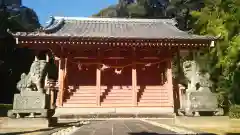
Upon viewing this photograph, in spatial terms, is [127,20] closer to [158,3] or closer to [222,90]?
[222,90]

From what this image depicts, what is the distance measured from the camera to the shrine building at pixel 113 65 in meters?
14.2

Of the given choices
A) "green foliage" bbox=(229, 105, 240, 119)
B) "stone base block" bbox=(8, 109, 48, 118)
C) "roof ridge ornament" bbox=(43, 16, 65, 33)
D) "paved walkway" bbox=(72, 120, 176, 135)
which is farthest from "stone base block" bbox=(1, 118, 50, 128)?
"green foliage" bbox=(229, 105, 240, 119)

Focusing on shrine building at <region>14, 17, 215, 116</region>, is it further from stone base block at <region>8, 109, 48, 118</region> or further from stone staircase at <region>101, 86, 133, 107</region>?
stone base block at <region>8, 109, 48, 118</region>

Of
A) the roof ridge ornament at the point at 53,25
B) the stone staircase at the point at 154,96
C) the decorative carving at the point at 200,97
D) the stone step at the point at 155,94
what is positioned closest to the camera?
the decorative carving at the point at 200,97

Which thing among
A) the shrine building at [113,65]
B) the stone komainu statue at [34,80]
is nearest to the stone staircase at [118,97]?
the shrine building at [113,65]

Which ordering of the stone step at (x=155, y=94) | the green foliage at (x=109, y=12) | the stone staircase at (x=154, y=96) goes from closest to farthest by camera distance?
the stone staircase at (x=154, y=96)
the stone step at (x=155, y=94)
the green foliage at (x=109, y=12)

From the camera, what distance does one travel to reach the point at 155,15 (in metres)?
41.5

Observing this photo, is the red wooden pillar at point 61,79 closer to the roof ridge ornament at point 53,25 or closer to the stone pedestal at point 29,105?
→ the roof ridge ornament at point 53,25

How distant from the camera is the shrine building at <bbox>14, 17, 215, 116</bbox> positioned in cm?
1416

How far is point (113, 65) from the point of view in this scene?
53.3 ft

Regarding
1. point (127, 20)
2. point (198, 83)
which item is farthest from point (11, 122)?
point (127, 20)

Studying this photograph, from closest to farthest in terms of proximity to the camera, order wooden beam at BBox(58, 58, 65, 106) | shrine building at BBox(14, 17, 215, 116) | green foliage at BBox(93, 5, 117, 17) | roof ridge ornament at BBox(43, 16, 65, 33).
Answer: shrine building at BBox(14, 17, 215, 116), wooden beam at BBox(58, 58, 65, 106), roof ridge ornament at BBox(43, 16, 65, 33), green foliage at BBox(93, 5, 117, 17)

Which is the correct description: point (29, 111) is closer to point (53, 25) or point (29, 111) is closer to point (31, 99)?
point (31, 99)

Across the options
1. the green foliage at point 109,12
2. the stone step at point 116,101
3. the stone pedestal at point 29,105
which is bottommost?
the stone step at point 116,101
